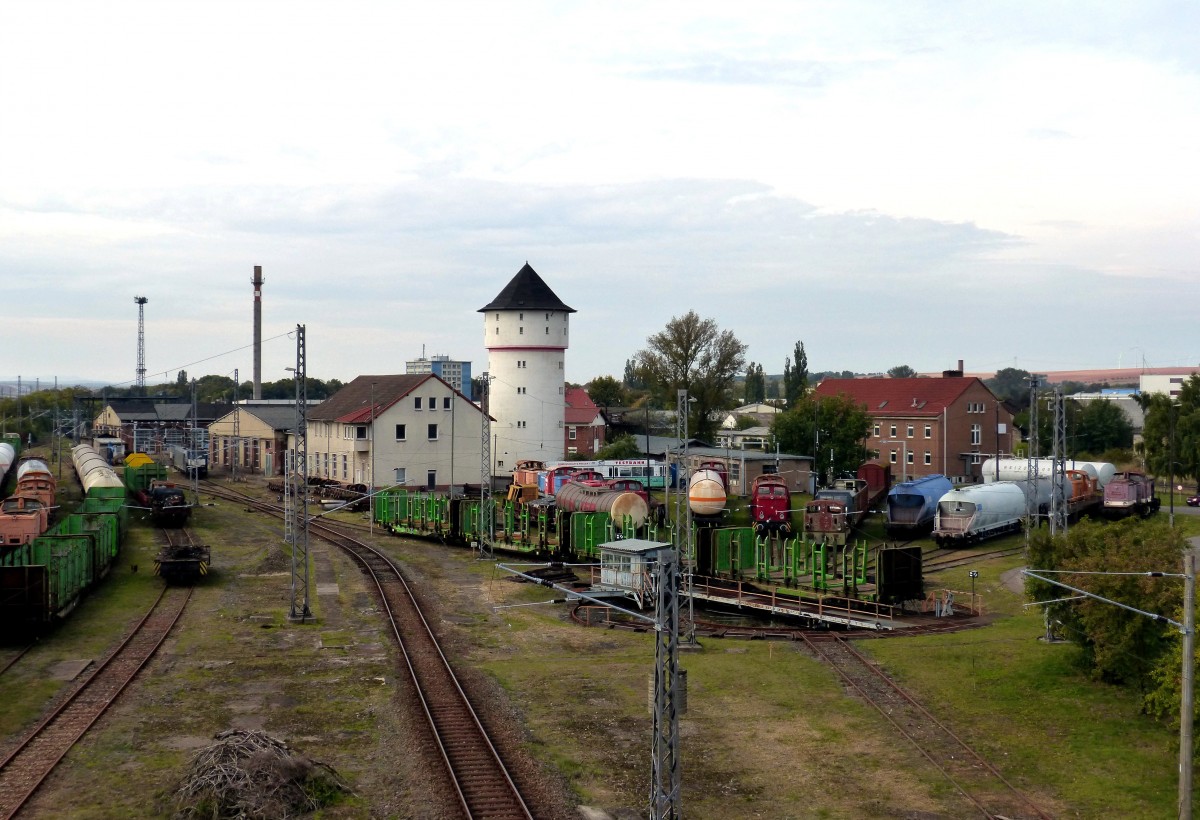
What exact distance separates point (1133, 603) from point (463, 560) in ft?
106

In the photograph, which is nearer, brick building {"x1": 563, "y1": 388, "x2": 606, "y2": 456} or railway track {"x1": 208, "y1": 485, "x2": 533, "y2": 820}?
railway track {"x1": 208, "y1": 485, "x2": 533, "y2": 820}

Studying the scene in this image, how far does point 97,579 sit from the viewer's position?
1672 inches

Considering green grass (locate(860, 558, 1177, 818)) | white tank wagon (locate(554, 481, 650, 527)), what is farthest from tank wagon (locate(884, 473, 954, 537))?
green grass (locate(860, 558, 1177, 818))

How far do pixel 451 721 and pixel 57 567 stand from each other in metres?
16.7

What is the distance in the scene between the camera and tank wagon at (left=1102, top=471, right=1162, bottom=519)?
202ft

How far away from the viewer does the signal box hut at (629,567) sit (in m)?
39.3

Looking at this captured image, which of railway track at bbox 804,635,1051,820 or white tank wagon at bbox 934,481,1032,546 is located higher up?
white tank wagon at bbox 934,481,1032,546

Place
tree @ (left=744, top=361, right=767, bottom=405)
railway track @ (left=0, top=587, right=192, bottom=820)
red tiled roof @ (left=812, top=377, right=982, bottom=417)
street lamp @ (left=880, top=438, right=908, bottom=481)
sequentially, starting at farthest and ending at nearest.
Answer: tree @ (left=744, top=361, right=767, bottom=405) < street lamp @ (left=880, top=438, right=908, bottom=481) < red tiled roof @ (left=812, top=377, right=982, bottom=417) < railway track @ (left=0, top=587, right=192, bottom=820)

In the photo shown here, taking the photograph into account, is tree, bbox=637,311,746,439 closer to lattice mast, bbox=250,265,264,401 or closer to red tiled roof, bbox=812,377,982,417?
red tiled roof, bbox=812,377,982,417

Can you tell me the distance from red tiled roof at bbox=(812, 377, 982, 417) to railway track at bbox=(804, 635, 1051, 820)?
5297 cm

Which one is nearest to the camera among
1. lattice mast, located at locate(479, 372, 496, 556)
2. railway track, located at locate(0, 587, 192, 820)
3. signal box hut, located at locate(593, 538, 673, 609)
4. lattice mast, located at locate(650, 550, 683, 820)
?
lattice mast, located at locate(650, 550, 683, 820)

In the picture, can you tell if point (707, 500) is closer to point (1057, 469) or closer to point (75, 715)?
point (1057, 469)

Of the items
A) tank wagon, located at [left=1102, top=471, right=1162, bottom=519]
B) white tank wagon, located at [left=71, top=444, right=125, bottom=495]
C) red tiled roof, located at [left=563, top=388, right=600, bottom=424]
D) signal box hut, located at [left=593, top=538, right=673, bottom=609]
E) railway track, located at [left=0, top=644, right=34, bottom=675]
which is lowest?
railway track, located at [left=0, top=644, right=34, bottom=675]

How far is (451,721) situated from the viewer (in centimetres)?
2598
